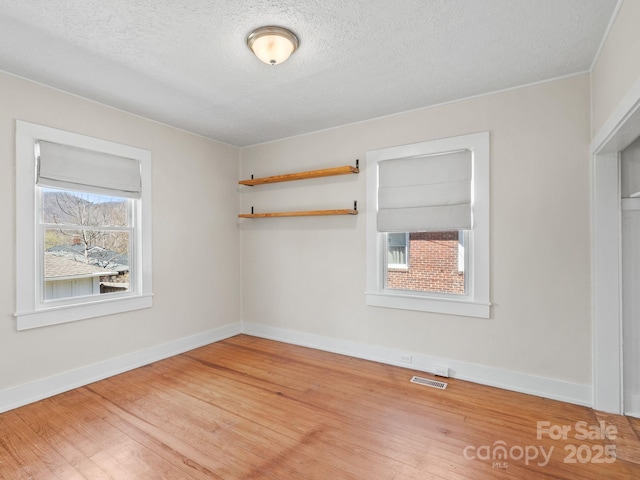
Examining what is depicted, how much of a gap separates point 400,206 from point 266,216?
69.1 inches

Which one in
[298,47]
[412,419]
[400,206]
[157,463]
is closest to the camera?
[157,463]

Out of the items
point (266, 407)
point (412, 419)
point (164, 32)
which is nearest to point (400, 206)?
point (412, 419)

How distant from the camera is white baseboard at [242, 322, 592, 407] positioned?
2760 mm

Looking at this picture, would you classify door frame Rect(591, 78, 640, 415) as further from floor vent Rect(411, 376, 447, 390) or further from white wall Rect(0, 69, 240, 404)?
white wall Rect(0, 69, 240, 404)

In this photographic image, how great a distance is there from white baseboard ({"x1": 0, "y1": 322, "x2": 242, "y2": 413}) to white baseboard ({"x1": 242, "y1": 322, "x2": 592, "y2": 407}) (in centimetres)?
100

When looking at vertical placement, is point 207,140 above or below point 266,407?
above

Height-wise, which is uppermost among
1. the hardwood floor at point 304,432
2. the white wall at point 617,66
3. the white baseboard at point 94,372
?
the white wall at point 617,66

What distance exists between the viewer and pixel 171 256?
3957 millimetres

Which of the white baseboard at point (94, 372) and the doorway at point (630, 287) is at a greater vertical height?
the doorway at point (630, 287)

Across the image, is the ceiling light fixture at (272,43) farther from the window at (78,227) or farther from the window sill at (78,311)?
the window sill at (78,311)

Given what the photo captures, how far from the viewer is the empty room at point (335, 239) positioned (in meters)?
2.07

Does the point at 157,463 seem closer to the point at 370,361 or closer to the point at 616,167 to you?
the point at 370,361

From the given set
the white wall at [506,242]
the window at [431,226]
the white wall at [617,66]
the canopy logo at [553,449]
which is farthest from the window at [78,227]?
the white wall at [617,66]

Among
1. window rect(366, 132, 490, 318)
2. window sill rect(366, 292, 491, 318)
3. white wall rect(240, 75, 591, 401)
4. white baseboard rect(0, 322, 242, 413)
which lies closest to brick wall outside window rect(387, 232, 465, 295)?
window rect(366, 132, 490, 318)
